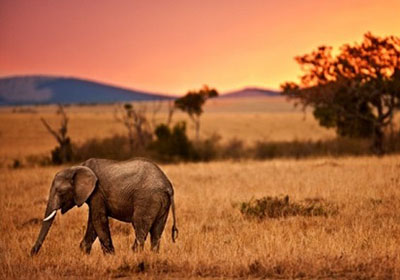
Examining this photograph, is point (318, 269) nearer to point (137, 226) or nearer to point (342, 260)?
point (342, 260)

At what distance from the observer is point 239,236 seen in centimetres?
940

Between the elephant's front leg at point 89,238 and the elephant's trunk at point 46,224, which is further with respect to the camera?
the elephant's front leg at point 89,238

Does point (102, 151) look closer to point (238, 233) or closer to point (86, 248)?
point (238, 233)

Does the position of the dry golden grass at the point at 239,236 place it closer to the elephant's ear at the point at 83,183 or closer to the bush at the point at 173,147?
the elephant's ear at the point at 83,183

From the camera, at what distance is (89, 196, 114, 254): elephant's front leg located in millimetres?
8180

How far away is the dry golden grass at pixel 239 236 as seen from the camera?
7074 millimetres

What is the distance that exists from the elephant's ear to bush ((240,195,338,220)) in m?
Answer: 4.43

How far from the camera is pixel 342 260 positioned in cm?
718

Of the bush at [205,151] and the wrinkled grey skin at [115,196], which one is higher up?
the wrinkled grey skin at [115,196]

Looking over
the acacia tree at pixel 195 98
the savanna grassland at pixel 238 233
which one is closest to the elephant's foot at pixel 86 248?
the savanna grassland at pixel 238 233

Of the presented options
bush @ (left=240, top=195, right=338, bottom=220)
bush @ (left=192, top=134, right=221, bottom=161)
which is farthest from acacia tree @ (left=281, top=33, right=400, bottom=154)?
bush @ (left=240, top=195, right=338, bottom=220)

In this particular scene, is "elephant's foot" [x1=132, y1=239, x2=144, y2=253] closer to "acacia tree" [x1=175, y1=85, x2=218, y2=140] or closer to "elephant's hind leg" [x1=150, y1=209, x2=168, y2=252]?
"elephant's hind leg" [x1=150, y1=209, x2=168, y2=252]

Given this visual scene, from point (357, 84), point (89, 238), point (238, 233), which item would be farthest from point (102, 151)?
point (89, 238)

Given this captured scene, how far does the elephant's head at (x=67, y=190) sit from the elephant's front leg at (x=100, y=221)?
23cm
